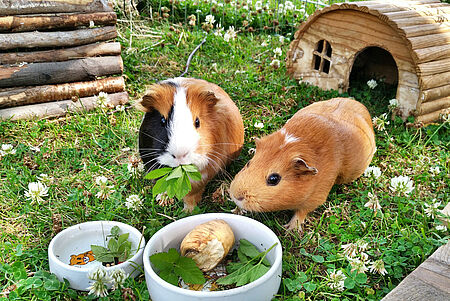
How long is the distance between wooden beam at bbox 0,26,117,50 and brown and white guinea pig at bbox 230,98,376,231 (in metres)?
2.24

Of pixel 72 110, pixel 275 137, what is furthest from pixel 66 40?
pixel 275 137

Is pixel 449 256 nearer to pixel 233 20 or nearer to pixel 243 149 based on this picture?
pixel 243 149

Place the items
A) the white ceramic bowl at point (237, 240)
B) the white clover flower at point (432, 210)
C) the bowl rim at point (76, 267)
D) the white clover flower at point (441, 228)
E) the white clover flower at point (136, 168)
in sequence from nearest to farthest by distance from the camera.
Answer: the white ceramic bowl at point (237, 240)
the bowl rim at point (76, 267)
the white clover flower at point (441, 228)
the white clover flower at point (432, 210)
the white clover flower at point (136, 168)

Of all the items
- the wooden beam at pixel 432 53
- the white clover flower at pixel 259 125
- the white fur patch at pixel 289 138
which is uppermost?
the wooden beam at pixel 432 53

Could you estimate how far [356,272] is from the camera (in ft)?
7.23

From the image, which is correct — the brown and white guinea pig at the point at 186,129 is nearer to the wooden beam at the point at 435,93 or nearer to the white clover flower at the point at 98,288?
the white clover flower at the point at 98,288

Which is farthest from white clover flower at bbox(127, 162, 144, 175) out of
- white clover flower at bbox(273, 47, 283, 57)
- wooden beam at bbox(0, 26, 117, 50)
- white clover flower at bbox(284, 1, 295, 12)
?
white clover flower at bbox(284, 1, 295, 12)

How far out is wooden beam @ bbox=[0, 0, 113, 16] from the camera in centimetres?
368

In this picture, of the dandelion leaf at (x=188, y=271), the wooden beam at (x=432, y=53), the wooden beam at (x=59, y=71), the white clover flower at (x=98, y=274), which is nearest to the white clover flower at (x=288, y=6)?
the wooden beam at (x=432, y=53)

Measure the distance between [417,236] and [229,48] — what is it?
344 cm

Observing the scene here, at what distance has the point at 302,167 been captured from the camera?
2.34 m

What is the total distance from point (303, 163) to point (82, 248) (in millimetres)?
1324

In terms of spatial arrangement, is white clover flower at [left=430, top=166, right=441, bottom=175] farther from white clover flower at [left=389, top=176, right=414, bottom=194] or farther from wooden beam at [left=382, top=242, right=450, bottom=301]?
wooden beam at [left=382, top=242, right=450, bottom=301]

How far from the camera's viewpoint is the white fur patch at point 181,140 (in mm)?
2307
